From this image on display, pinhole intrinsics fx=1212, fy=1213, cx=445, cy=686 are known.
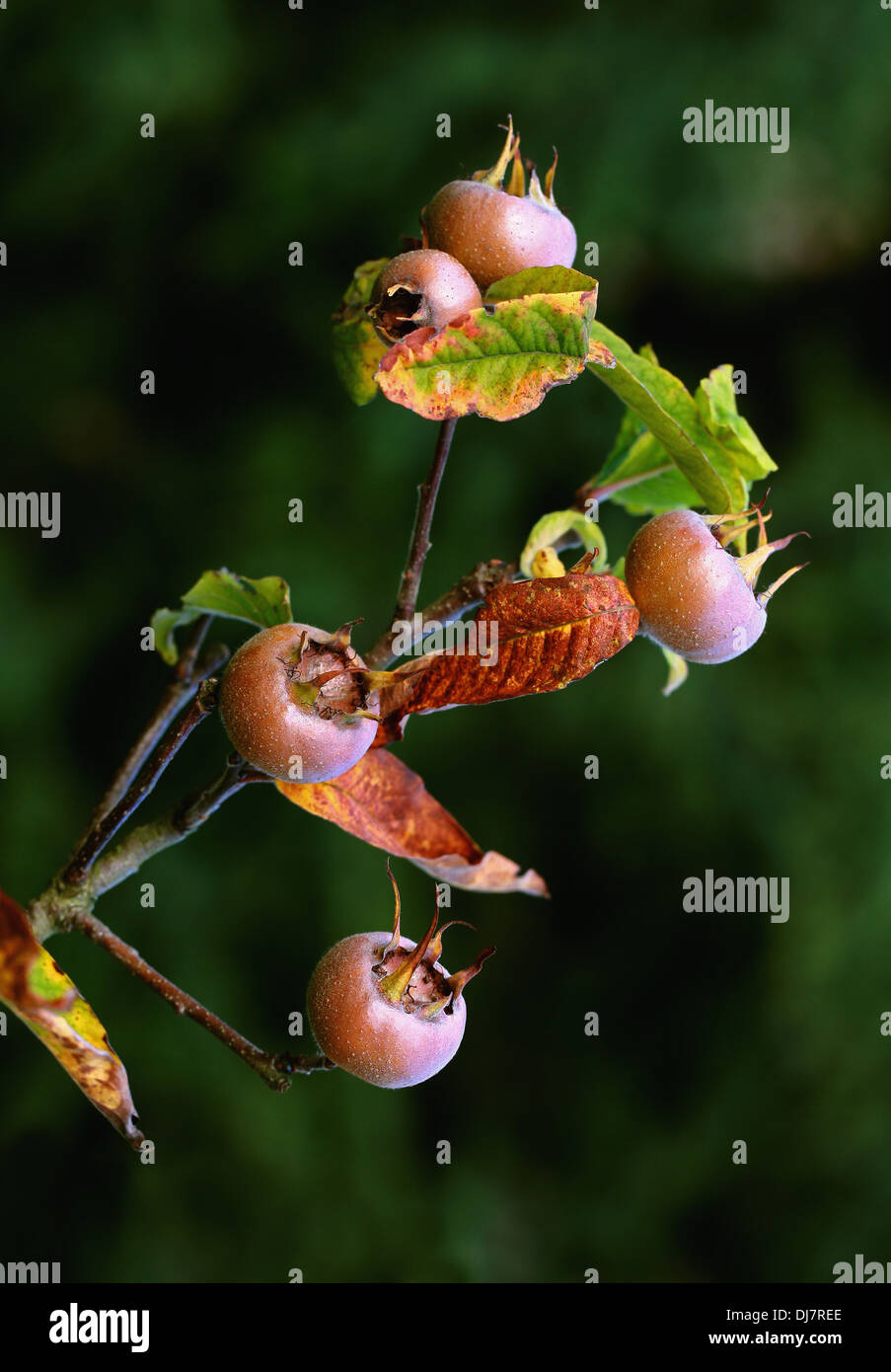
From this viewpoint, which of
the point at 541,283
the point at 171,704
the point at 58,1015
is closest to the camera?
the point at 58,1015

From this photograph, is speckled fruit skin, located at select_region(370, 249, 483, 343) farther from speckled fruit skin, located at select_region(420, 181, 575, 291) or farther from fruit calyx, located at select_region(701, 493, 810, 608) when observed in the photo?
fruit calyx, located at select_region(701, 493, 810, 608)

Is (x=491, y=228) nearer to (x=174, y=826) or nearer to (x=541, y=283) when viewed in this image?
(x=541, y=283)

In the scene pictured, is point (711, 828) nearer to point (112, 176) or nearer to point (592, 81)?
point (592, 81)

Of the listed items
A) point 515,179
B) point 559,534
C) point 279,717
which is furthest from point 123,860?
point 515,179

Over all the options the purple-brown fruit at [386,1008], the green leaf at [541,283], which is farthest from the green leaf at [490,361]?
the purple-brown fruit at [386,1008]

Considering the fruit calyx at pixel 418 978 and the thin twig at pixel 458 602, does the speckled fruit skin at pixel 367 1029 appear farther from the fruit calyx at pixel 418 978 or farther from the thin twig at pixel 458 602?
the thin twig at pixel 458 602

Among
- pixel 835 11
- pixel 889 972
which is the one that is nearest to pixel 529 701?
pixel 889 972
